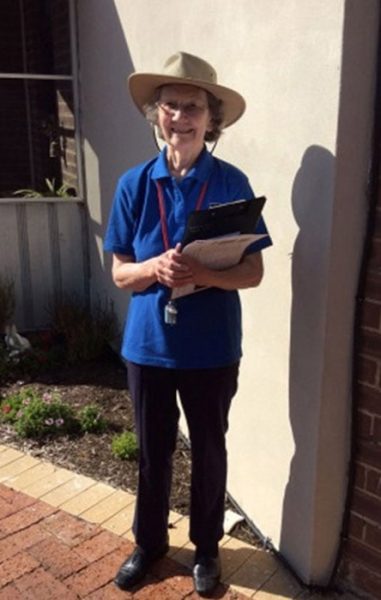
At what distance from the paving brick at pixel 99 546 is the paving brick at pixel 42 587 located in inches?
7.5

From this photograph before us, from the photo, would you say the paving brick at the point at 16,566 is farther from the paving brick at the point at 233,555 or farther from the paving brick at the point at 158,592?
the paving brick at the point at 233,555

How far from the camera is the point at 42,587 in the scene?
2.69 m

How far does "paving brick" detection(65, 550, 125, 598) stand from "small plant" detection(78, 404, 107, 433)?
3.95 ft

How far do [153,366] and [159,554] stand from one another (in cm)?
96

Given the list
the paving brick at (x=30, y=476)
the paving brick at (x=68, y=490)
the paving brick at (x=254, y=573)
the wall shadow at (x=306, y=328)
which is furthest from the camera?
the paving brick at (x=30, y=476)

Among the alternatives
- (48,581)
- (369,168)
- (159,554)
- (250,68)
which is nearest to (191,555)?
(159,554)

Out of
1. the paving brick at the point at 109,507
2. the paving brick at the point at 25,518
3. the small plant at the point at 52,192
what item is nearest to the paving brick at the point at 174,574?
the paving brick at the point at 109,507

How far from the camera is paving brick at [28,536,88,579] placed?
2.79 metres

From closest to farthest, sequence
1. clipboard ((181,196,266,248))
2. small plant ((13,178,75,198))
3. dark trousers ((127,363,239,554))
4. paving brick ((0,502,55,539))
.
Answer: clipboard ((181,196,266,248)) < dark trousers ((127,363,239,554)) < paving brick ((0,502,55,539)) < small plant ((13,178,75,198))

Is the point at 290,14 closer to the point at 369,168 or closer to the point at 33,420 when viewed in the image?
the point at 369,168

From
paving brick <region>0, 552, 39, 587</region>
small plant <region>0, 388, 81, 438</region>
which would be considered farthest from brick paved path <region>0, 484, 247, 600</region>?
small plant <region>0, 388, 81, 438</region>

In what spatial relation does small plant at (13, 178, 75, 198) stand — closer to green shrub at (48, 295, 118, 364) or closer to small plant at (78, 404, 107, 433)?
green shrub at (48, 295, 118, 364)

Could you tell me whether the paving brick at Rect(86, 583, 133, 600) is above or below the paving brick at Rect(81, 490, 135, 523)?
below

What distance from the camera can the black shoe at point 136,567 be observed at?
2.70m
